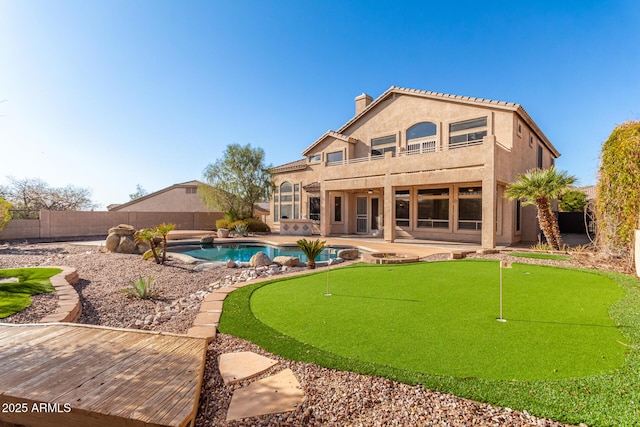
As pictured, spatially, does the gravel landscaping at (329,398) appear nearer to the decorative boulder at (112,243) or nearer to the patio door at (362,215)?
the decorative boulder at (112,243)

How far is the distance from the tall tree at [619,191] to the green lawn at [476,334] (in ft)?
8.84

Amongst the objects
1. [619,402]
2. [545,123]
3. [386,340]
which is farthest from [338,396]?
[545,123]

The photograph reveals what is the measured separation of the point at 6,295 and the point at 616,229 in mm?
16582

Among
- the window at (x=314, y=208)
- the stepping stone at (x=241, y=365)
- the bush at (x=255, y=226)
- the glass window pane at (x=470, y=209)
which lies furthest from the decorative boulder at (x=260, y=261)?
the window at (x=314, y=208)

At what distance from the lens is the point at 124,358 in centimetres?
326

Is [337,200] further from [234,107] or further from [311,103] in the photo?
[234,107]

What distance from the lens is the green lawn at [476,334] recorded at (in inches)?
113

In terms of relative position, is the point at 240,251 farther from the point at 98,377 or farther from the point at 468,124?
the point at 468,124

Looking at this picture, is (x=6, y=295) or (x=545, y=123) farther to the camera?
(x=545, y=123)

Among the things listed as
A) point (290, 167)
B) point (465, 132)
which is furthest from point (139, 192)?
point (465, 132)

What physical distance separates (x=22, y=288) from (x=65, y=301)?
1.77 metres

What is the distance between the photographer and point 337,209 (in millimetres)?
23797

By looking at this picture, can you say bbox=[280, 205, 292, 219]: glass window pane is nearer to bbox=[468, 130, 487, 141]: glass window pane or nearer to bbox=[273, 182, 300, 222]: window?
bbox=[273, 182, 300, 222]: window

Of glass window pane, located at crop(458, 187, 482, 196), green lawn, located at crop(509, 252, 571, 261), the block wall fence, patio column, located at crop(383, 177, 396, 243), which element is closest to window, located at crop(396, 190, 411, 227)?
patio column, located at crop(383, 177, 396, 243)
